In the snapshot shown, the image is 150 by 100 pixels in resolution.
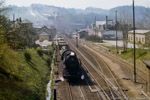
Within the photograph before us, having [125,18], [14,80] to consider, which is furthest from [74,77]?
[125,18]

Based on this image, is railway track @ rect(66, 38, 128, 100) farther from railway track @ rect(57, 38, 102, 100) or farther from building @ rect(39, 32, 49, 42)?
building @ rect(39, 32, 49, 42)

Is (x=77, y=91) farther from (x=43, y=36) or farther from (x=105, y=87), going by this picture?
(x=43, y=36)

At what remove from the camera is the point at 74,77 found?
20.6m

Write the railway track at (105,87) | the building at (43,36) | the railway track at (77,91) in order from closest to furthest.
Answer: the railway track at (105,87) < the railway track at (77,91) < the building at (43,36)

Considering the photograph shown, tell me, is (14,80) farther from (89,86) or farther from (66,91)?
(89,86)

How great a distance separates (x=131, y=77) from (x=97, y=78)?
3.67 m

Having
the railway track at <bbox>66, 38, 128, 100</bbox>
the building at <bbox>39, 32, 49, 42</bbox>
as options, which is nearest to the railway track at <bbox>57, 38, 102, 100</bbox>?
the railway track at <bbox>66, 38, 128, 100</bbox>

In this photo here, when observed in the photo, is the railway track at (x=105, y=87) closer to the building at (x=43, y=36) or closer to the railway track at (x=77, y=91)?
the railway track at (x=77, y=91)

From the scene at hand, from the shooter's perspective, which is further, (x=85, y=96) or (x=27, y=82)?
(x=27, y=82)

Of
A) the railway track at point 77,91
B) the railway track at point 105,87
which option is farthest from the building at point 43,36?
the railway track at point 77,91

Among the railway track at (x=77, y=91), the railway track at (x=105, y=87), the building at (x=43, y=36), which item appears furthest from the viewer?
the building at (x=43, y=36)

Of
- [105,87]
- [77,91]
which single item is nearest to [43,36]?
[105,87]

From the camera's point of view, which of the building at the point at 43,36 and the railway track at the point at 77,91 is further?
the building at the point at 43,36

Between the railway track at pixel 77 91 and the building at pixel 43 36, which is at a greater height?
the building at pixel 43 36
